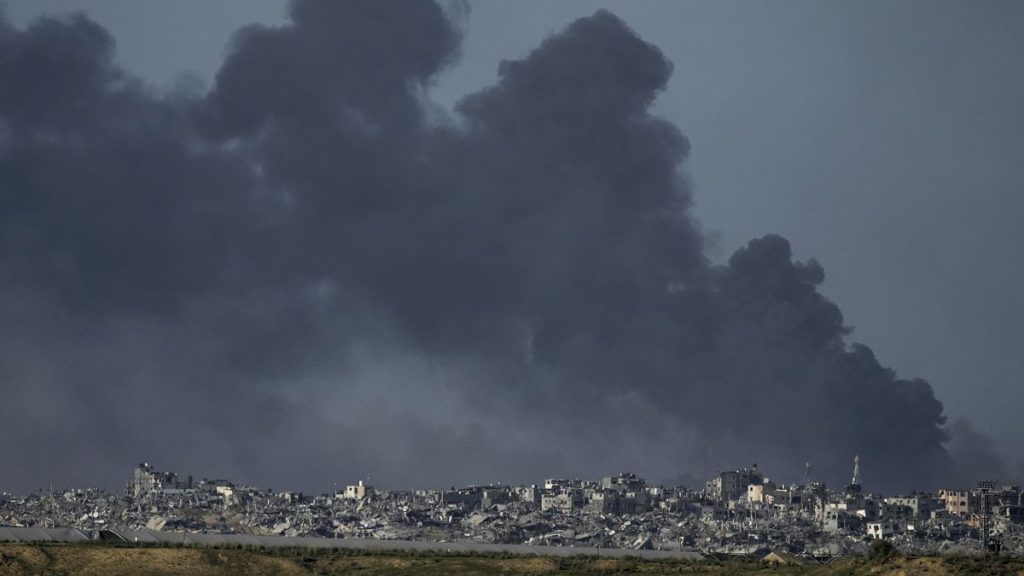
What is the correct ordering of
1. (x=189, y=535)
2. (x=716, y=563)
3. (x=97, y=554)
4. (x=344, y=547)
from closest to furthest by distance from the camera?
(x=97, y=554)
(x=716, y=563)
(x=344, y=547)
(x=189, y=535)

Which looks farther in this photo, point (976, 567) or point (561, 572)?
point (561, 572)

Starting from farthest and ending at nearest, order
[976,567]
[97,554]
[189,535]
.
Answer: [189,535]
[97,554]
[976,567]

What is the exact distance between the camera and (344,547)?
169 metres

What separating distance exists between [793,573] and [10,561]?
5654cm

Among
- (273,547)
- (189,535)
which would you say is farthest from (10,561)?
(189,535)

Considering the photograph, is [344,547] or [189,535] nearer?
[344,547]

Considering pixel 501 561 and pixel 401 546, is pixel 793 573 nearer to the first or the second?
pixel 501 561

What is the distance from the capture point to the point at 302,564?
5906 inches

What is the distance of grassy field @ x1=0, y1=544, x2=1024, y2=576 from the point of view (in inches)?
5477

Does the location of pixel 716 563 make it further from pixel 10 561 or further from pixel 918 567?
pixel 10 561

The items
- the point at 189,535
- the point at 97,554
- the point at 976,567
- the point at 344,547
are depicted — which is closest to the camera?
the point at 976,567

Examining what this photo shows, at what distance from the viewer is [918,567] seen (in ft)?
398

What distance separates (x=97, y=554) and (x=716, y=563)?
49749mm

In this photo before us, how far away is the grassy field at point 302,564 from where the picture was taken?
456 feet
